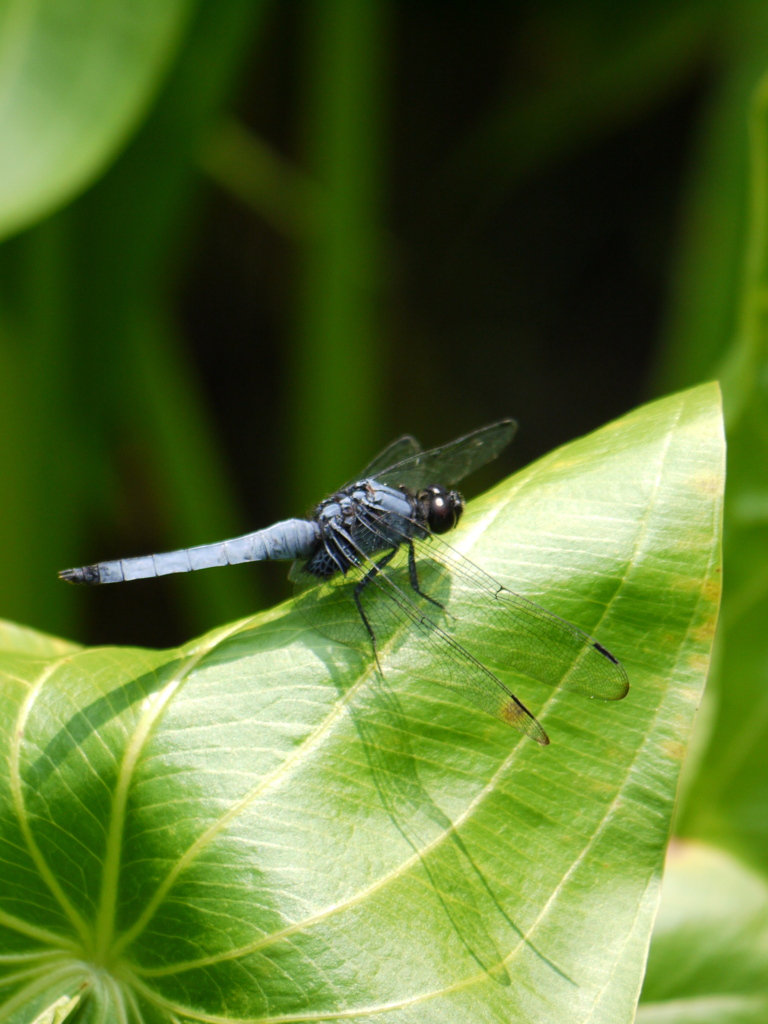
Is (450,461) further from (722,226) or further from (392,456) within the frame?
(722,226)

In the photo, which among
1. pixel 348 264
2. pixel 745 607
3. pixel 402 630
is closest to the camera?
pixel 402 630

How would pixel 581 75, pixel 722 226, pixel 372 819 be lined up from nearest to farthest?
pixel 372 819
pixel 722 226
pixel 581 75

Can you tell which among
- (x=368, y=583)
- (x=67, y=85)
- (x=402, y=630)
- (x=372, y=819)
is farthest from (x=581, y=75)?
(x=372, y=819)

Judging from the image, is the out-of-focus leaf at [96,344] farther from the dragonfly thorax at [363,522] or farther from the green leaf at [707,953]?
the green leaf at [707,953]

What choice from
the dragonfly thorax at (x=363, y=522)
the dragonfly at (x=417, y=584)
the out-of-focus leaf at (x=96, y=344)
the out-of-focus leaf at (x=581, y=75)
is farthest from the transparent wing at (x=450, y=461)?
the out-of-focus leaf at (x=581, y=75)

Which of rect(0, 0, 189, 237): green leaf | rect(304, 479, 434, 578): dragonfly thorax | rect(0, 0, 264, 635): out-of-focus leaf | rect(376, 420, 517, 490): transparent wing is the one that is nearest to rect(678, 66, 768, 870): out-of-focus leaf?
rect(376, 420, 517, 490): transparent wing

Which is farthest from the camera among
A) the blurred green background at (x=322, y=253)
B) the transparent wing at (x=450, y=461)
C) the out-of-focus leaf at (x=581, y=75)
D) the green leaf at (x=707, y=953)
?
the out-of-focus leaf at (x=581, y=75)
